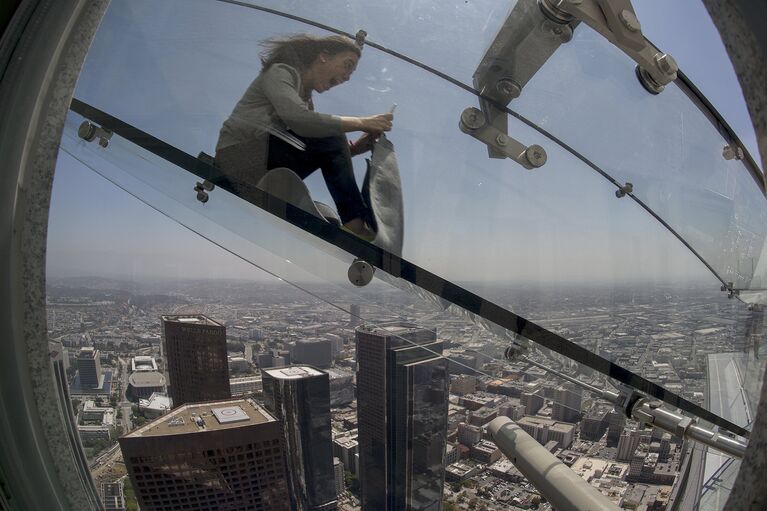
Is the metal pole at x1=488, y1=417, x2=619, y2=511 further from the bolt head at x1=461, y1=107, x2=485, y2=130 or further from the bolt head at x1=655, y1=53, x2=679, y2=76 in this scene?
the bolt head at x1=655, y1=53, x2=679, y2=76

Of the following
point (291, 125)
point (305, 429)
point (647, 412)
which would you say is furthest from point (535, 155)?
point (305, 429)

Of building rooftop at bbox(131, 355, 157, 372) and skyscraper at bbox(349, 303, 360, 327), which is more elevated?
skyscraper at bbox(349, 303, 360, 327)

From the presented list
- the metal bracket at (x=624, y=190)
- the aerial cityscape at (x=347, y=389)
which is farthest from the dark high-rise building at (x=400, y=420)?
the metal bracket at (x=624, y=190)

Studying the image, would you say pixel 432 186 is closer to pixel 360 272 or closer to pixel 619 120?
pixel 360 272

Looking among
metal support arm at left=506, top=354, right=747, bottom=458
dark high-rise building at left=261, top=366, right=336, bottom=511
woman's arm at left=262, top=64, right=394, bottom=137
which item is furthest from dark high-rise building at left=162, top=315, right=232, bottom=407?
metal support arm at left=506, top=354, right=747, bottom=458

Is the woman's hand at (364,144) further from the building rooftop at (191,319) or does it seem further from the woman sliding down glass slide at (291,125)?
the building rooftop at (191,319)

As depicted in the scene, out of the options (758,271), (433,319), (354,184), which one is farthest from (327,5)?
(758,271)
